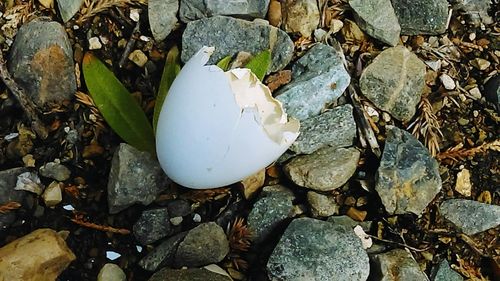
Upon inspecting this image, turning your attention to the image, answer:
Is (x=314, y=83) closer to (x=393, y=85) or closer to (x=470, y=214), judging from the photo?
(x=393, y=85)

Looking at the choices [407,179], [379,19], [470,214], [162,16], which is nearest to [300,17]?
[379,19]

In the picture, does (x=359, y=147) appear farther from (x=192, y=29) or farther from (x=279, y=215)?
(x=192, y=29)

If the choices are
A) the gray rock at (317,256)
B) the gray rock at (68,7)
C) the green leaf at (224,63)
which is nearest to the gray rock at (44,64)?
the gray rock at (68,7)

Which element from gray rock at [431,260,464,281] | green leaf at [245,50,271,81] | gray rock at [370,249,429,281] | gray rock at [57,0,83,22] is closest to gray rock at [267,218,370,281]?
gray rock at [370,249,429,281]

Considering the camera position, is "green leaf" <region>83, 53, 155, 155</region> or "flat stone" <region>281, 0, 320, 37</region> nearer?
"green leaf" <region>83, 53, 155, 155</region>

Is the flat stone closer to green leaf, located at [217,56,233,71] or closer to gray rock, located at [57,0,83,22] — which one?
green leaf, located at [217,56,233,71]

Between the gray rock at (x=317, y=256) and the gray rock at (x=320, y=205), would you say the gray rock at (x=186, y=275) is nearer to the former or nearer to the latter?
the gray rock at (x=317, y=256)
